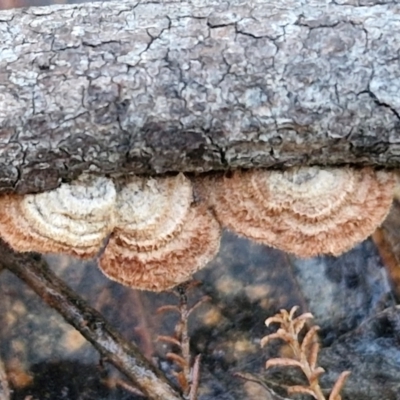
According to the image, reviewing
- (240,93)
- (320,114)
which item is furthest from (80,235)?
(320,114)

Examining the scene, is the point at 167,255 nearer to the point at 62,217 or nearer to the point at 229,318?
the point at 62,217

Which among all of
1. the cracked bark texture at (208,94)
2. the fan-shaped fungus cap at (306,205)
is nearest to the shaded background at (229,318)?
the fan-shaped fungus cap at (306,205)

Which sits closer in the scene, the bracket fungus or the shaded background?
the bracket fungus

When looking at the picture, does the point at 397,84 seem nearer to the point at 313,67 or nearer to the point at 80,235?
the point at 313,67

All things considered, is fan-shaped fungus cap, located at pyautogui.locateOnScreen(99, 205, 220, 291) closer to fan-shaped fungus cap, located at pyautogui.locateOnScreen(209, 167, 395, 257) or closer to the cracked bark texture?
fan-shaped fungus cap, located at pyautogui.locateOnScreen(209, 167, 395, 257)

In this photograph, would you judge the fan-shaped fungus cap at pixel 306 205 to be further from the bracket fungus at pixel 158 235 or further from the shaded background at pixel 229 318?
the shaded background at pixel 229 318

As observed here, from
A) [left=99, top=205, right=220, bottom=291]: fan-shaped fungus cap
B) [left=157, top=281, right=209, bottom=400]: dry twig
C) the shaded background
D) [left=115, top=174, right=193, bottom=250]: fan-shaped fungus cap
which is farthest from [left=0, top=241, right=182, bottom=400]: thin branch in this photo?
[left=115, top=174, right=193, bottom=250]: fan-shaped fungus cap
